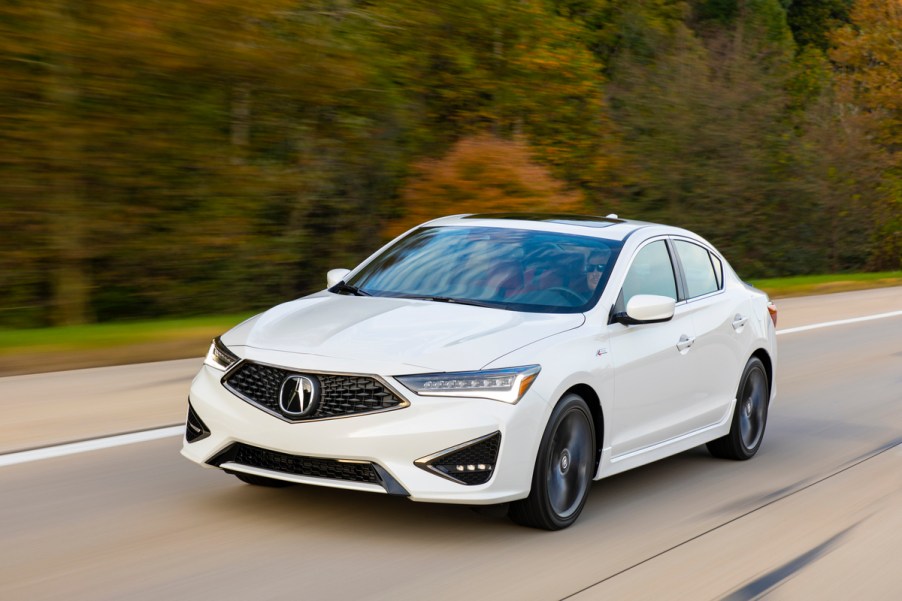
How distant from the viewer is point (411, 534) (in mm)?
5945

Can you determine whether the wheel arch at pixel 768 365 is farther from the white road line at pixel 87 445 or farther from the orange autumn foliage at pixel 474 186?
the orange autumn foliage at pixel 474 186

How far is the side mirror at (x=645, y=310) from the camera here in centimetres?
662

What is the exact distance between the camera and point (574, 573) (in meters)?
5.53

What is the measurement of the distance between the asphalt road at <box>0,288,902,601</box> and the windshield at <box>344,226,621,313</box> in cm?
110

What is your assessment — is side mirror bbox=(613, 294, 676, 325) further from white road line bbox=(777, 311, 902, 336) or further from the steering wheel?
white road line bbox=(777, 311, 902, 336)

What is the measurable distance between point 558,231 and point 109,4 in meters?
7.64

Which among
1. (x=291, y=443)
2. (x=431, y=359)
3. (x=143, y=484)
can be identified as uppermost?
(x=431, y=359)

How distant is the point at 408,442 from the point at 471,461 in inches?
11.7

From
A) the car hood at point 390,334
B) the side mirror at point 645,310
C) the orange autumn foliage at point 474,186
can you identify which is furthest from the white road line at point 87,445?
the orange autumn foliage at point 474,186

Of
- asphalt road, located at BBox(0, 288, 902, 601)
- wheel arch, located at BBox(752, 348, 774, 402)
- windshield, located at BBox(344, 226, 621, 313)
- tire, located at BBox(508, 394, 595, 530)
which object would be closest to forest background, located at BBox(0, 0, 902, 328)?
asphalt road, located at BBox(0, 288, 902, 601)

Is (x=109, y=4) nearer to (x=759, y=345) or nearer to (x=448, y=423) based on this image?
(x=759, y=345)

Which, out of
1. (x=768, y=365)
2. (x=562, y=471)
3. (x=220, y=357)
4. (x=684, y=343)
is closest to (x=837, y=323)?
(x=768, y=365)

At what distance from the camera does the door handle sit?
7.23m

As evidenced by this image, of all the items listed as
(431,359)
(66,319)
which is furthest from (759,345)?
(66,319)
